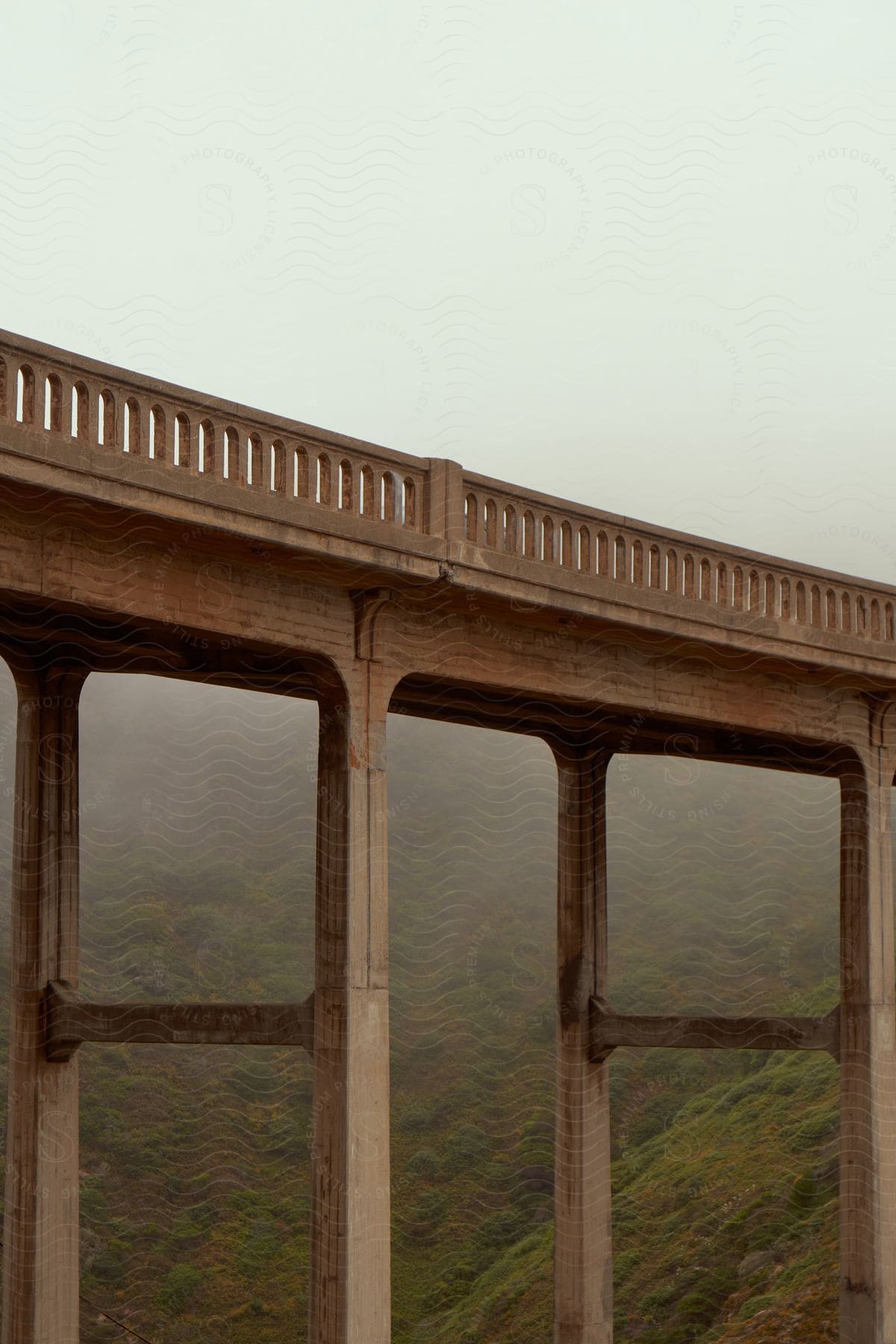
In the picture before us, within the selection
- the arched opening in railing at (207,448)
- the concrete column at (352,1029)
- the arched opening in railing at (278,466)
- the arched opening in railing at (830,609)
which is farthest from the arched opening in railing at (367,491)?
the arched opening in railing at (830,609)

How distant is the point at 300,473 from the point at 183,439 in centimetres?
120

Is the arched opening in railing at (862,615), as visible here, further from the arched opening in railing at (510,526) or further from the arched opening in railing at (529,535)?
the arched opening in railing at (510,526)

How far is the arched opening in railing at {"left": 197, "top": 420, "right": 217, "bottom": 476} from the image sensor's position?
12602 mm

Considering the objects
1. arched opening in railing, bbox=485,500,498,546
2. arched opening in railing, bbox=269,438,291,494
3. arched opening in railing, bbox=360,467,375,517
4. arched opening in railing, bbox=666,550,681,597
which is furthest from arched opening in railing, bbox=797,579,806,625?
arched opening in railing, bbox=269,438,291,494

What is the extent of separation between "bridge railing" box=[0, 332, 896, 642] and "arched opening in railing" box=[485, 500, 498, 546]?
16 millimetres

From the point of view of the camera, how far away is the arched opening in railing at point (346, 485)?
1364 cm

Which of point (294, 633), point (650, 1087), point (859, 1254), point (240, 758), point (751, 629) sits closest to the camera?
point (294, 633)

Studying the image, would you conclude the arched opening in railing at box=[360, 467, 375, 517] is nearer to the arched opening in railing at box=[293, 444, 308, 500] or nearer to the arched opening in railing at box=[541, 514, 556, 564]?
the arched opening in railing at box=[293, 444, 308, 500]

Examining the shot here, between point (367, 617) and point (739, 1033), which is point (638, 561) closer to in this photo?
point (367, 617)

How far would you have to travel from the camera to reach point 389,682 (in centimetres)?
1458

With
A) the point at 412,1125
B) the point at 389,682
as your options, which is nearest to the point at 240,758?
the point at 412,1125

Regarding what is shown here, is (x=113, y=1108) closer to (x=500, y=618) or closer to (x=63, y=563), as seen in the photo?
(x=500, y=618)

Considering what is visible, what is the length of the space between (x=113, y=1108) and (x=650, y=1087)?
11.2 metres

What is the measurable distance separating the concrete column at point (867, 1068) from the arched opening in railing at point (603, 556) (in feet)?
17.9
